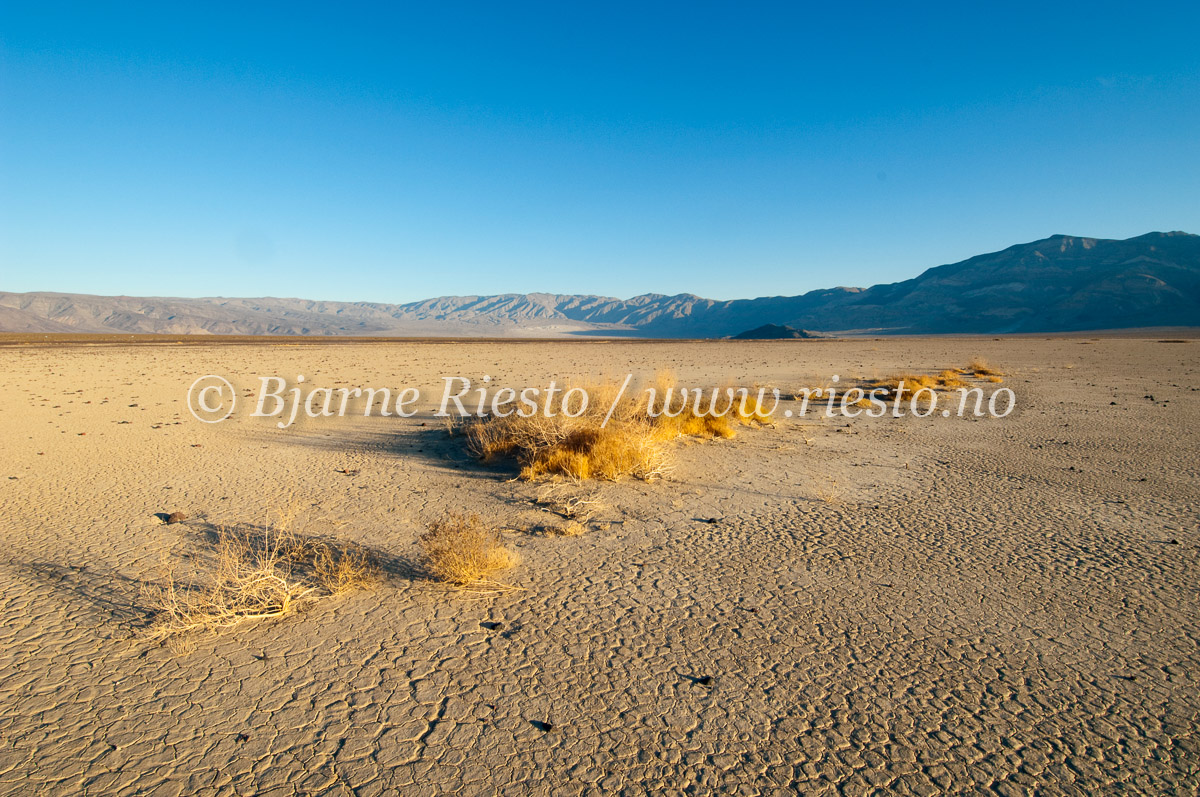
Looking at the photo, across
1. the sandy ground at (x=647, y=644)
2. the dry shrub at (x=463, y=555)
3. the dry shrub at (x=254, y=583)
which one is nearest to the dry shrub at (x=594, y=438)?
the sandy ground at (x=647, y=644)

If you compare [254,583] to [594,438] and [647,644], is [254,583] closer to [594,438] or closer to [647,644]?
[647,644]

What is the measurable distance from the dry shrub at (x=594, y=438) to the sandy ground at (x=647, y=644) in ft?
1.59

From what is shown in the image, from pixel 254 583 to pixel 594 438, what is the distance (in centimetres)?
452

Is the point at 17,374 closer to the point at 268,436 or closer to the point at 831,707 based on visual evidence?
the point at 268,436

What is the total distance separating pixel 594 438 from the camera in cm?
788

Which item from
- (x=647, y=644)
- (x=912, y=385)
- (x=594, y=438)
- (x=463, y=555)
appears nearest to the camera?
(x=647, y=644)

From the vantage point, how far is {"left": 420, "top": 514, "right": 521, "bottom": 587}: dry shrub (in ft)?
14.8

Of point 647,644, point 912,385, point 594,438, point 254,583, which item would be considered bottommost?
point 647,644

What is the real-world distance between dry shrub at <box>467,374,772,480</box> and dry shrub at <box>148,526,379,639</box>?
2.95 m

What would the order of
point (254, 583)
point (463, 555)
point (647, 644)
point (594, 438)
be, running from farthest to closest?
point (594, 438) → point (463, 555) → point (254, 583) → point (647, 644)

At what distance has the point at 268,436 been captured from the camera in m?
10.3

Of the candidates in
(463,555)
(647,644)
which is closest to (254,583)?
(463,555)

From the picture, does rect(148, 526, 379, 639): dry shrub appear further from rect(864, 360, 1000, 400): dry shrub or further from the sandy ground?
rect(864, 360, 1000, 400): dry shrub

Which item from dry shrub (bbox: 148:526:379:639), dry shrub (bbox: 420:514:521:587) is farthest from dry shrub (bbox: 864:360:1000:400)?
dry shrub (bbox: 148:526:379:639)
